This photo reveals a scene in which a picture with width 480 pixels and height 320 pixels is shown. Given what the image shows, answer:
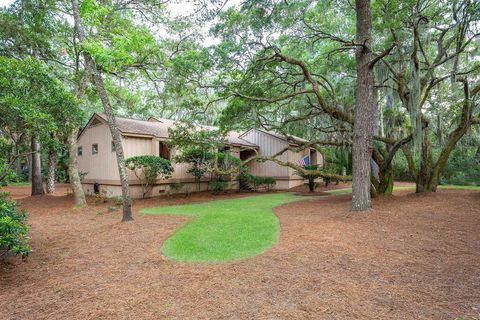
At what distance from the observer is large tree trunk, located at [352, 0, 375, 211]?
7223mm

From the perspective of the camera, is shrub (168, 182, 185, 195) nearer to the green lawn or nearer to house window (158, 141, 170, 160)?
house window (158, 141, 170, 160)

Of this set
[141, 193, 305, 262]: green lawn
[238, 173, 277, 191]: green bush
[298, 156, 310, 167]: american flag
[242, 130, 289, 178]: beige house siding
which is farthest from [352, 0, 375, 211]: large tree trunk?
[298, 156, 310, 167]: american flag

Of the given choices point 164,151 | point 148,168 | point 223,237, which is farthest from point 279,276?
point 164,151

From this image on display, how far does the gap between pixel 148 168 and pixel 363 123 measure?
8.56m

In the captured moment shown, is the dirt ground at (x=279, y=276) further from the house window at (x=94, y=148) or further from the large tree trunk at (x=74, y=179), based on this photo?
the house window at (x=94, y=148)

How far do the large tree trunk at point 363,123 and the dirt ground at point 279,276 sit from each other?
3.33 feet

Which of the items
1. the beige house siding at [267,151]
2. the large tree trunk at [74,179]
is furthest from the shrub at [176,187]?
the beige house siding at [267,151]

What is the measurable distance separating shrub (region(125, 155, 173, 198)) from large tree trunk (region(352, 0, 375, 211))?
785cm

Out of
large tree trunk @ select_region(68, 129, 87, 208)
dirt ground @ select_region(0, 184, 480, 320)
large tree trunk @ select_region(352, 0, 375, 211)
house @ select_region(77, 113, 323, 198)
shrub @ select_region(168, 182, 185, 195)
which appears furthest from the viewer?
shrub @ select_region(168, 182, 185, 195)

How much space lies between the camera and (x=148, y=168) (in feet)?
37.7

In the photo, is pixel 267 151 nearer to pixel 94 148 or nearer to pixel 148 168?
pixel 148 168

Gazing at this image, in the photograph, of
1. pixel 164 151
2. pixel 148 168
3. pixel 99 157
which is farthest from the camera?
pixel 164 151

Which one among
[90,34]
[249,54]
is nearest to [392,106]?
[249,54]

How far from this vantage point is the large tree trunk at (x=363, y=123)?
722cm
